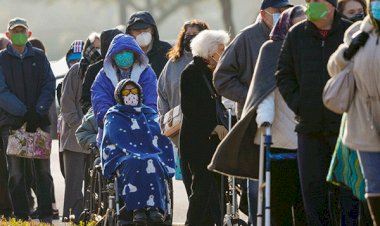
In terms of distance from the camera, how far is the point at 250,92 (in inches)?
494

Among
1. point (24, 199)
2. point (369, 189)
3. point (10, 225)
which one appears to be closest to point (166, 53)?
point (24, 199)

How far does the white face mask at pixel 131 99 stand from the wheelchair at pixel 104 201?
0.65 meters

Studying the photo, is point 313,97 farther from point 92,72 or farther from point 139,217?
point 92,72

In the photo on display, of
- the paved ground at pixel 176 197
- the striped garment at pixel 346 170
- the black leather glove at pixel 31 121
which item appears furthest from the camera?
the paved ground at pixel 176 197

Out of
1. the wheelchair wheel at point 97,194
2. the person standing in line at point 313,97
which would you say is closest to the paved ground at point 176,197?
the wheelchair wheel at point 97,194

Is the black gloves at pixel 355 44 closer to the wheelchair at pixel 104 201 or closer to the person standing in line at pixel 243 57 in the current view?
the person standing in line at pixel 243 57

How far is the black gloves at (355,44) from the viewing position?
1064 cm

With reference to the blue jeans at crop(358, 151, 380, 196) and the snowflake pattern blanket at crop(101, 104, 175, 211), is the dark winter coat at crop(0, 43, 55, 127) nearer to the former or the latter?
the snowflake pattern blanket at crop(101, 104, 175, 211)

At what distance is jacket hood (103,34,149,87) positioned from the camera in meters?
15.4

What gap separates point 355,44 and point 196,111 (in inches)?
169

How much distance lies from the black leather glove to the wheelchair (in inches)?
62.6

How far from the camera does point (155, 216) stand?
1435cm

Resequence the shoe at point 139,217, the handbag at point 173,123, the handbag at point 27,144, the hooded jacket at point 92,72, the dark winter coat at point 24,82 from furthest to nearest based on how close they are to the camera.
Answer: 1. the dark winter coat at point 24,82
2. the handbag at point 27,144
3. the hooded jacket at point 92,72
4. the handbag at point 173,123
5. the shoe at point 139,217

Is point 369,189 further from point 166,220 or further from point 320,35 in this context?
point 166,220
